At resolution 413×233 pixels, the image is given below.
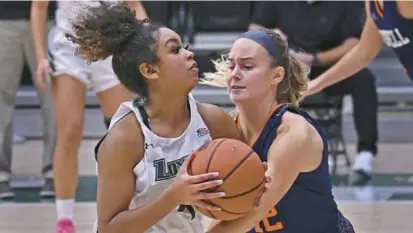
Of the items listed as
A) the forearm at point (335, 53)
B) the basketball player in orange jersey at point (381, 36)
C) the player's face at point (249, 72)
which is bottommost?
the forearm at point (335, 53)

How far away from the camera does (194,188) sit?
2.12 metres

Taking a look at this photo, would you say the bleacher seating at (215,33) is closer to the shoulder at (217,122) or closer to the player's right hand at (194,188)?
the shoulder at (217,122)

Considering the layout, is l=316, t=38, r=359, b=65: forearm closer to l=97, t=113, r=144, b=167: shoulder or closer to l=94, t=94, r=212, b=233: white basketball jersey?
l=94, t=94, r=212, b=233: white basketball jersey

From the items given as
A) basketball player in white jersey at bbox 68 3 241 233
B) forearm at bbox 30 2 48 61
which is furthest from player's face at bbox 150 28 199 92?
forearm at bbox 30 2 48 61

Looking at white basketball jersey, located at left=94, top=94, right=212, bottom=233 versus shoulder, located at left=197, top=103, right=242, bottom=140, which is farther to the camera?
shoulder, located at left=197, top=103, right=242, bottom=140

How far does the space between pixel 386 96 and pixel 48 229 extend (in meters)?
3.67

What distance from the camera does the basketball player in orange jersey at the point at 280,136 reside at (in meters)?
2.47

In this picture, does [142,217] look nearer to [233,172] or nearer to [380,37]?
[233,172]

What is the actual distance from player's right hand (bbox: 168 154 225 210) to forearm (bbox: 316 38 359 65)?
384cm

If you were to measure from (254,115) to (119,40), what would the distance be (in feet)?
A: 1.53

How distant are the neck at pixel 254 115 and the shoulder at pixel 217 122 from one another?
0.19 feet

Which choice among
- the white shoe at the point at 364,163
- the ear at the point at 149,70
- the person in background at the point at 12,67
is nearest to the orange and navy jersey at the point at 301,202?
the ear at the point at 149,70

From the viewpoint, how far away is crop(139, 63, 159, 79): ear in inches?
95.1

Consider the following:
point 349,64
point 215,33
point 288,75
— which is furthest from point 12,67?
point 288,75
